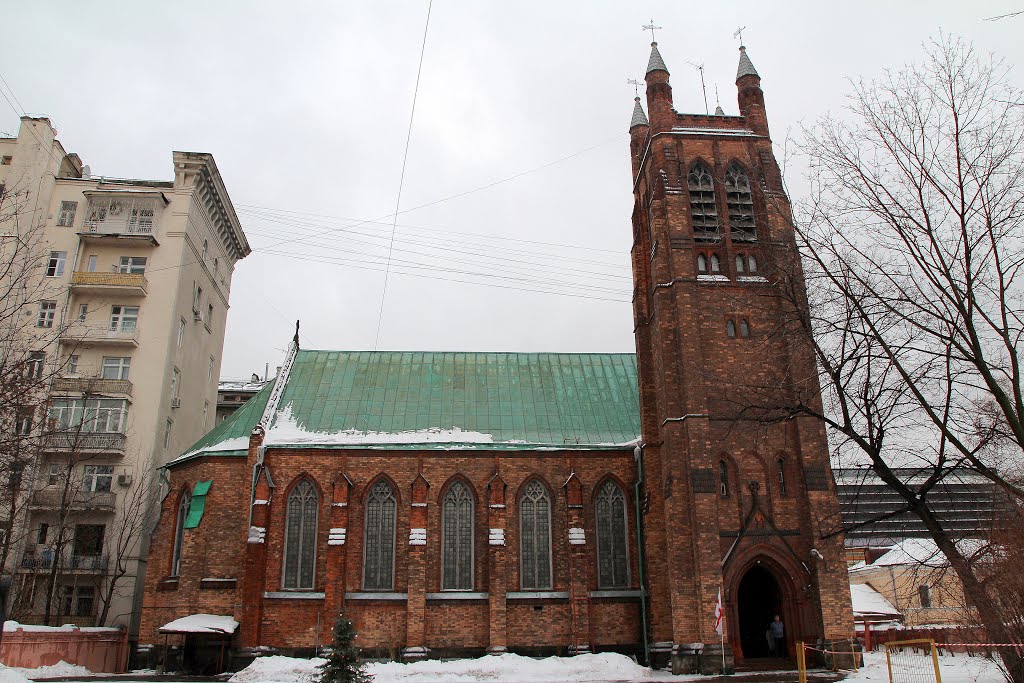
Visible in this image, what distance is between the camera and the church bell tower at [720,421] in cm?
2420

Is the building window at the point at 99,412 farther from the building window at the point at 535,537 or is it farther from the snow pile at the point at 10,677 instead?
the snow pile at the point at 10,677

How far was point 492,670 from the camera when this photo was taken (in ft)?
80.4

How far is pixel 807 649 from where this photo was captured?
78.0ft

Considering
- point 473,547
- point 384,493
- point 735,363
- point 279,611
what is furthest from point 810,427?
point 279,611

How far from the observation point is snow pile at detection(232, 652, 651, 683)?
23.6 meters

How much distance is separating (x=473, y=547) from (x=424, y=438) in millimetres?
4330

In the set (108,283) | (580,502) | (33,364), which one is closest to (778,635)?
(580,502)

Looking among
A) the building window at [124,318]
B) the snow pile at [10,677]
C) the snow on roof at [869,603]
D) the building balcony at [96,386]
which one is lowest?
the snow pile at [10,677]

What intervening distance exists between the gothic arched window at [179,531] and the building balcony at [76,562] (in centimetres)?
757

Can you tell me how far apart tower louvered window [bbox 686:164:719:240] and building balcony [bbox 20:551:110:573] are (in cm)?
2802


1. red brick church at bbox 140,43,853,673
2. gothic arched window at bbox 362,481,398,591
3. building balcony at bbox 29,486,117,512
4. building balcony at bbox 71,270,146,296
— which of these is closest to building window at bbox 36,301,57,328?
building balcony at bbox 71,270,146,296

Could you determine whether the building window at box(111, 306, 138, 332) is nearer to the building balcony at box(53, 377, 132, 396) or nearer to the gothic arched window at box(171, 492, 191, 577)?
the building balcony at box(53, 377, 132, 396)

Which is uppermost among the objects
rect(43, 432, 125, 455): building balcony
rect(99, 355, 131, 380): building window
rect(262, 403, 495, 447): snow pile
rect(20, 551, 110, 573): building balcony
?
rect(99, 355, 131, 380): building window

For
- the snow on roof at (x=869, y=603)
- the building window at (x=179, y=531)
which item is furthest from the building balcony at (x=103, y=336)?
the snow on roof at (x=869, y=603)
